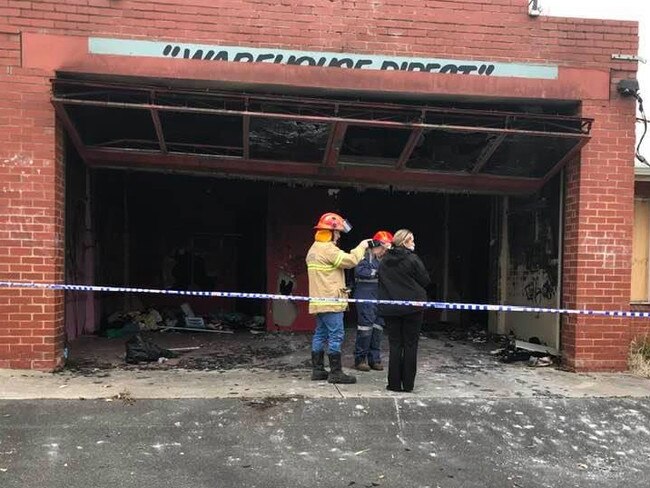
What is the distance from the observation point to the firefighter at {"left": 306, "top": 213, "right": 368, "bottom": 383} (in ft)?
20.1

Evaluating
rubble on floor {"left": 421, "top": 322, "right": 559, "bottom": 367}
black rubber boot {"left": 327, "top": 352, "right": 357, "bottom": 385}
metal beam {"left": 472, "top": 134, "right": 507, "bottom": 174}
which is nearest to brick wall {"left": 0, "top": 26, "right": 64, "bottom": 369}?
black rubber boot {"left": 327, "top": 352, "right": 357, "bottom": 385}

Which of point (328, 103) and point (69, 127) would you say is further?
point (69, 127)

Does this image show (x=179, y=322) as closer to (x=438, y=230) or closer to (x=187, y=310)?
(x=187, y=310)

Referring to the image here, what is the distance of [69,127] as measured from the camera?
6.59 metres

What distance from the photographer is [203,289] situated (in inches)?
465

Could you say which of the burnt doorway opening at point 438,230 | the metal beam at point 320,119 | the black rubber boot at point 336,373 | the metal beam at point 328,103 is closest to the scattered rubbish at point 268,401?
the black rubber boot at point 336,373

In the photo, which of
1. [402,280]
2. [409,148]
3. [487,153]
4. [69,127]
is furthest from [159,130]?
[487,153]

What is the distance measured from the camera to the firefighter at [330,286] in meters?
6.12

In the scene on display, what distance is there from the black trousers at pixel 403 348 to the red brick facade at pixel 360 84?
2322mm

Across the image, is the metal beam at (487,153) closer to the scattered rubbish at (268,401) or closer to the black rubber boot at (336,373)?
the black rubber boot at (336,373)

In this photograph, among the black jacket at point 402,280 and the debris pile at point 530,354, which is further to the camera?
the debris pile at point 530,354

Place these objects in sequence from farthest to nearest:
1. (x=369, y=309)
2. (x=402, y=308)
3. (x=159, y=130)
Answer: (x=159, y=130), (x=369, y=309), (x=402, y=308)

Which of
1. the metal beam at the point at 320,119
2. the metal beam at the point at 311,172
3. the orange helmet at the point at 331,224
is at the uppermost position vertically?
the metal beam at the point at 320,119

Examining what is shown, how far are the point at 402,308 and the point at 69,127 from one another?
414cm
